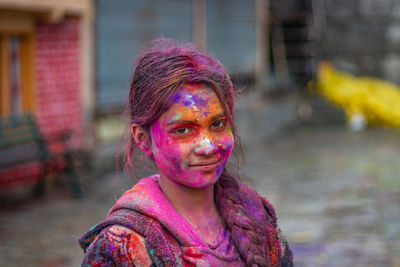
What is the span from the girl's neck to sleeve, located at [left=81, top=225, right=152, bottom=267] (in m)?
0.22

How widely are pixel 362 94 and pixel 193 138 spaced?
12010 millimetres

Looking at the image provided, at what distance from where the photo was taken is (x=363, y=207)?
727cm

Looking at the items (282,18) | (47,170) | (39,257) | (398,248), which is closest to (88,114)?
(47,170)

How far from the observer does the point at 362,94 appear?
1349cm

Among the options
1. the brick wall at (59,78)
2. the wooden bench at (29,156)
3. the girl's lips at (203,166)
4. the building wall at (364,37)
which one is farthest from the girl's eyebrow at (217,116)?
the building wall at (364,37)

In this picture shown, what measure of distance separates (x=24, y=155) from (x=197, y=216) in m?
5.80

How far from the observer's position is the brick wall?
8.26 meters

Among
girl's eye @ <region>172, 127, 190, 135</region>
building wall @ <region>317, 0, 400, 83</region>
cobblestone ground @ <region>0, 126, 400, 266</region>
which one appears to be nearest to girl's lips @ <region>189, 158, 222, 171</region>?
girl's eye @ <region>172, 127, 190, 135</region>

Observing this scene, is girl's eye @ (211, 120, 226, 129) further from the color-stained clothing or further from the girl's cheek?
the color-stained clothing

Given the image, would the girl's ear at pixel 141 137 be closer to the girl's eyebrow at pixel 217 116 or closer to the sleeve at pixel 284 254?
the girl's eyebrow at pixel 217 116

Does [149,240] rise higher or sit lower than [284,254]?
higher

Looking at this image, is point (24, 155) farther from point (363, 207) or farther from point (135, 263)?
point (135, 263)

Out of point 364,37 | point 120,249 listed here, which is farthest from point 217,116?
point 364,37

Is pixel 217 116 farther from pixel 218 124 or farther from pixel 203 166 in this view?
pixel 203 166
